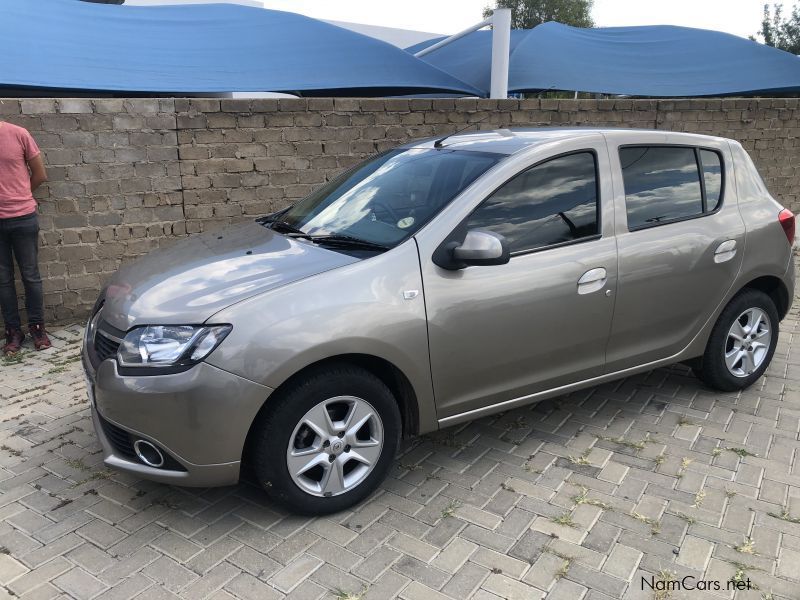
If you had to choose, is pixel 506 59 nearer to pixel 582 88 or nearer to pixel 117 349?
pixel 582 88

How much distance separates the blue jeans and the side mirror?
13.6ft

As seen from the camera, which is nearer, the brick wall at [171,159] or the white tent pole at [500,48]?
the brick wall at [171,159]

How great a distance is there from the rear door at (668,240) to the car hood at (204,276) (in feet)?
5.62

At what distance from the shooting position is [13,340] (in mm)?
5629

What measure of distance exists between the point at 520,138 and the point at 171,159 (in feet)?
13.2

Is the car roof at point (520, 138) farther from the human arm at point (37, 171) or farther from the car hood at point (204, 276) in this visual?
the human arm at point (37, 171)

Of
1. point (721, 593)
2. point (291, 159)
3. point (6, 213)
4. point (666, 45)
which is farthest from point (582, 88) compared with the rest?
point (721, 593)

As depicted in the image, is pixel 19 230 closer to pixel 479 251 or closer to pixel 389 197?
pixel 389 197

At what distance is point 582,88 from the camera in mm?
12070

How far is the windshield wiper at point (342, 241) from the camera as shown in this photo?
3316 mm

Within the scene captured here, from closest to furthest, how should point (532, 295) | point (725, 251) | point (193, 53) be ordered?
1. point (532, 295)
2. point (725, 251)
3. point (193, 53)

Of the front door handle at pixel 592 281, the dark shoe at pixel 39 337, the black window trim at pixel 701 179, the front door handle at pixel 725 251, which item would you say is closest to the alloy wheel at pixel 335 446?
the front door handle at pixel 592 281

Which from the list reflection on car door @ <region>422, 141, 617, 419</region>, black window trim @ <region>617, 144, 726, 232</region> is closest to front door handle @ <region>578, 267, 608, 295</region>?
reflection on car door @ <region>422, 141, 617, 419</region>

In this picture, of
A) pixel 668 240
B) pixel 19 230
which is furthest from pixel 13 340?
pixel 668 240
